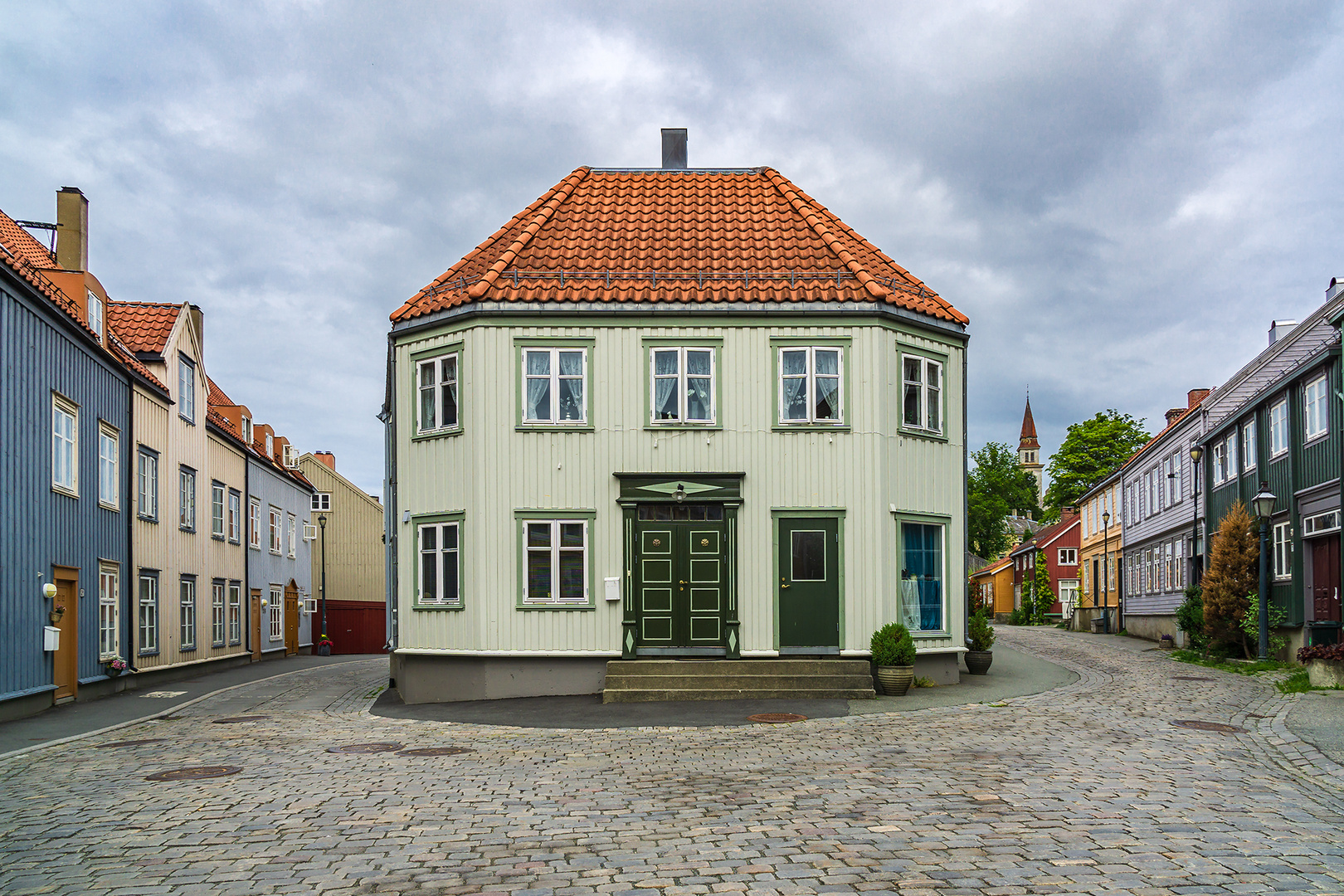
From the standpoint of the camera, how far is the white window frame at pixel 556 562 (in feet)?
63.4

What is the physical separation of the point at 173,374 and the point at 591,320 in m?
12.9

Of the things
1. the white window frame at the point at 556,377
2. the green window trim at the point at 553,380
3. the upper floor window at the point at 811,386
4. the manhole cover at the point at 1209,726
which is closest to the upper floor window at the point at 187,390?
the green window trim at the point at 553,380

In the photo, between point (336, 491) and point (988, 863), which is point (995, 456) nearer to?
point (336, 491)

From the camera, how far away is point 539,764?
39.3 feet

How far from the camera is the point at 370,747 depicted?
13688 mm

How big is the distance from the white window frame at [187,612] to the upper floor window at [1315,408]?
80.8 ft

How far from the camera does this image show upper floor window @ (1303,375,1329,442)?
73.4 feet

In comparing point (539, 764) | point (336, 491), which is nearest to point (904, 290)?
point (539, 764)

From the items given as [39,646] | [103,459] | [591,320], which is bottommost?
[39,646]

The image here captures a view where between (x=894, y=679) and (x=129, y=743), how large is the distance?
10.8 m

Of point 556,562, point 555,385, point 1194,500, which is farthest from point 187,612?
point 1194,500

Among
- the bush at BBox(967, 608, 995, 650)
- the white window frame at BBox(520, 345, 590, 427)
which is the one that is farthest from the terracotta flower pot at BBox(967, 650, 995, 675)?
the white window frame at BBox(520, 345, 590, 427)

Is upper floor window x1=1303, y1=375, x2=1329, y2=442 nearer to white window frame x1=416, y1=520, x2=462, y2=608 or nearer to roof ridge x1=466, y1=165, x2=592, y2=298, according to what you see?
roof ridge x1=466, y1=165, x2=592, y2=298

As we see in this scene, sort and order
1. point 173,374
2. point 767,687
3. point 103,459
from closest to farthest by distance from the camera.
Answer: point 767,687
point 103,459
point 173,374
